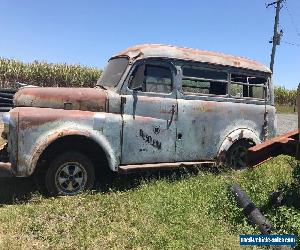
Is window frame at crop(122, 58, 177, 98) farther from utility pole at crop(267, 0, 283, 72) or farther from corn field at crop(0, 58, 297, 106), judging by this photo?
corn field at crop(0, 58, 297, 106)

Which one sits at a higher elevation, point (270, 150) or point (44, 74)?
point (44, 74)

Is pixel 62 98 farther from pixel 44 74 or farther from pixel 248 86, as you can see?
pixel 44 74

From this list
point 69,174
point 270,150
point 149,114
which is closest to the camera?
point 270,150

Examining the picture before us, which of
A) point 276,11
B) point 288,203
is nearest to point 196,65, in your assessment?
point 288,203

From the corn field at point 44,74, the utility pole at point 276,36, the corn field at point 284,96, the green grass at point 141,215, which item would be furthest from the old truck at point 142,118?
the corn field at point 284,96

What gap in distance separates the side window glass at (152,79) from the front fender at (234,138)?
1635 mm

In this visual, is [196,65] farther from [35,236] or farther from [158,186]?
[35,236]

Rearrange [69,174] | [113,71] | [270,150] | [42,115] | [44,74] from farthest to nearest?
1. [44,74]
2. [113,71]
3. [69,174]
4. [42,115]
5. [270,150]

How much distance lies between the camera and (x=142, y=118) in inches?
293

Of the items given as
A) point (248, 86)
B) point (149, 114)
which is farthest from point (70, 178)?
point (248, 86)

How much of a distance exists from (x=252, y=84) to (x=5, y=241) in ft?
20.2

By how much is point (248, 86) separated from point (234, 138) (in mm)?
1283

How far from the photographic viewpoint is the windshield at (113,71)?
7.64 metres

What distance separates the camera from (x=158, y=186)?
23.6 feet
